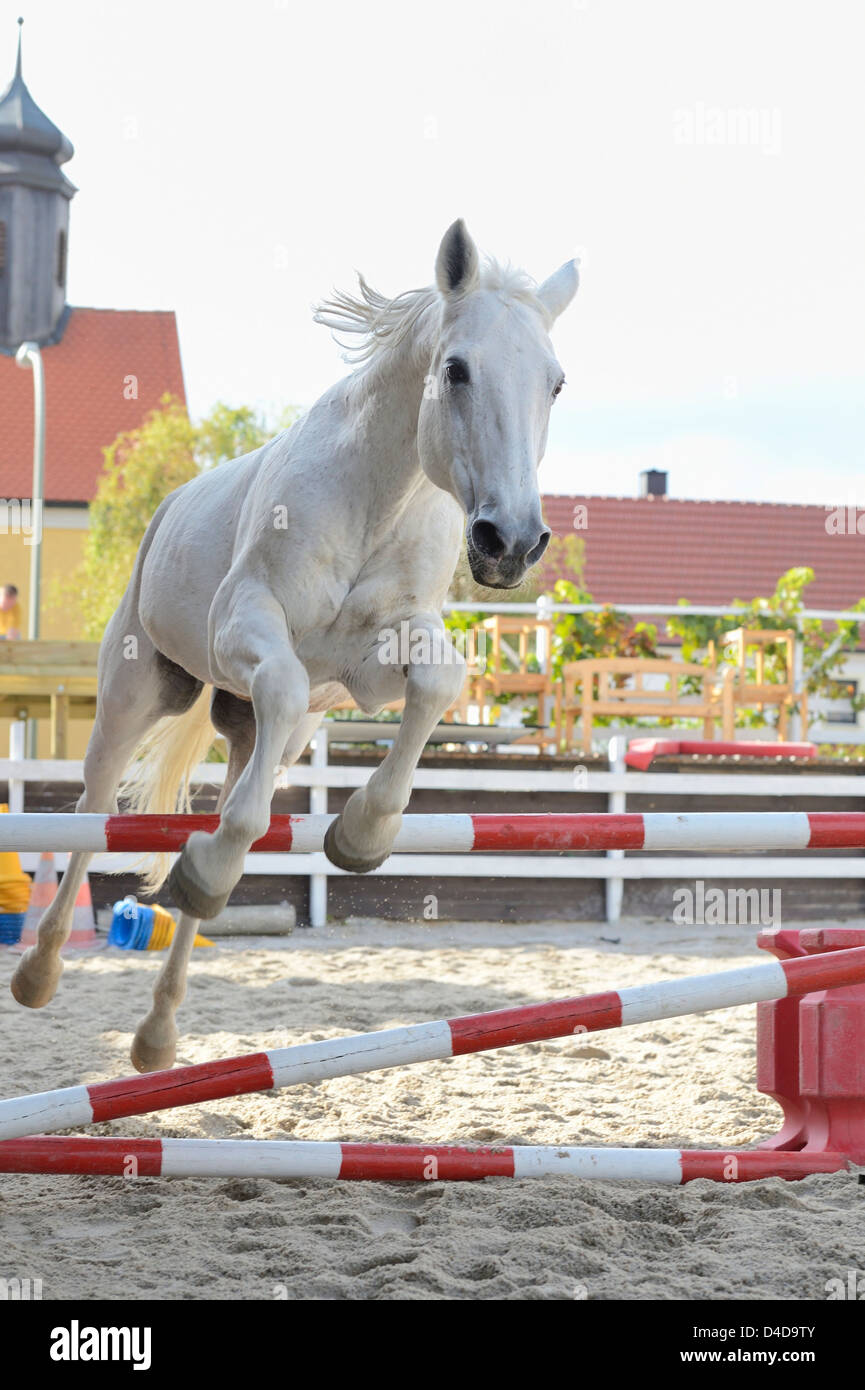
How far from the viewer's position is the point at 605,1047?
16.6 ft

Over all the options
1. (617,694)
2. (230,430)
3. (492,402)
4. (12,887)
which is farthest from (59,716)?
(230,430)

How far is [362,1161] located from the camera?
291cm

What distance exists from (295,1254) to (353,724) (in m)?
7.16

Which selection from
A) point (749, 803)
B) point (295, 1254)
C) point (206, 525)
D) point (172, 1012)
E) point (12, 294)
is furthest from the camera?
point (12, 294)

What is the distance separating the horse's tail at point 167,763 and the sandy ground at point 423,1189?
857mm

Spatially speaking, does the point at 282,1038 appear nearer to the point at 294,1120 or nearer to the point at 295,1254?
the point at 294,1120

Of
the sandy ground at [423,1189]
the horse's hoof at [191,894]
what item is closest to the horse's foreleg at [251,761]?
the horse's hoof at [191,894]

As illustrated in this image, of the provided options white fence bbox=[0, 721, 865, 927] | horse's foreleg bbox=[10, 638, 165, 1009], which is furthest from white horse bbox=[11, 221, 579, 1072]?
white fence bbox=[0, 721, 865, 927]

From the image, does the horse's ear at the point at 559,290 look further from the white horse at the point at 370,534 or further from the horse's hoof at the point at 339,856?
the horse's hoof at the point at 339,856

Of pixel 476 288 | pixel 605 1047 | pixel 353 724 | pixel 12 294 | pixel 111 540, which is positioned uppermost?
pixel 12 294

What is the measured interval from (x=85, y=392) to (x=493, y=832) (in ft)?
91.8

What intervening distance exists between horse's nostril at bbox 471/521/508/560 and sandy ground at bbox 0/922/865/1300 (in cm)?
133
